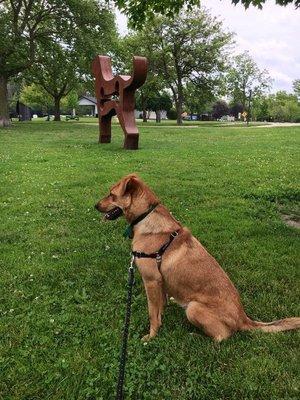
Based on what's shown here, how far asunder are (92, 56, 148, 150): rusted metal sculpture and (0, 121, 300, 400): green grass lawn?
782 cm

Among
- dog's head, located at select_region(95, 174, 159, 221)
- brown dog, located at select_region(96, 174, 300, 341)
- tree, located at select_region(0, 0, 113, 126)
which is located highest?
tree, located at select_region(0, 0, 113, 126)

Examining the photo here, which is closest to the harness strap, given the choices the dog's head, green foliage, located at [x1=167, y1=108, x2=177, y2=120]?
the dog's head

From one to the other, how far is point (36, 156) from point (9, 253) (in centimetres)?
1045

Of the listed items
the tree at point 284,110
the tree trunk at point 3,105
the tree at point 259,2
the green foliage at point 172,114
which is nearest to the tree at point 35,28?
the tree trunk at point 3,105

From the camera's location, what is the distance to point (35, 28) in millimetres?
37719

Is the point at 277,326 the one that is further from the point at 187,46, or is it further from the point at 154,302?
the point at 187,46

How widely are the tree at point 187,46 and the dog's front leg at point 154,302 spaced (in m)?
50.2

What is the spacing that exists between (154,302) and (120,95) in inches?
650

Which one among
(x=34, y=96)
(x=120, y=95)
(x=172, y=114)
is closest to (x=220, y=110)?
(x=172, y=114)

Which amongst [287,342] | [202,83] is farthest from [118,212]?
[202,83]

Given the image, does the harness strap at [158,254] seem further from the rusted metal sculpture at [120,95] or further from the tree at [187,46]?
the tree at [187,46]

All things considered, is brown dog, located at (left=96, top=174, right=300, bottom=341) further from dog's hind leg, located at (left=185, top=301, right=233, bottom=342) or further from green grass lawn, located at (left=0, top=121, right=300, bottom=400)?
green grass lawn, located at (left=0, top=121, right=300, bottom=400)

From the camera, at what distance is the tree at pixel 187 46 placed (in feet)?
169

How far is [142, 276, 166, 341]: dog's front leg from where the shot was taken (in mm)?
4723
